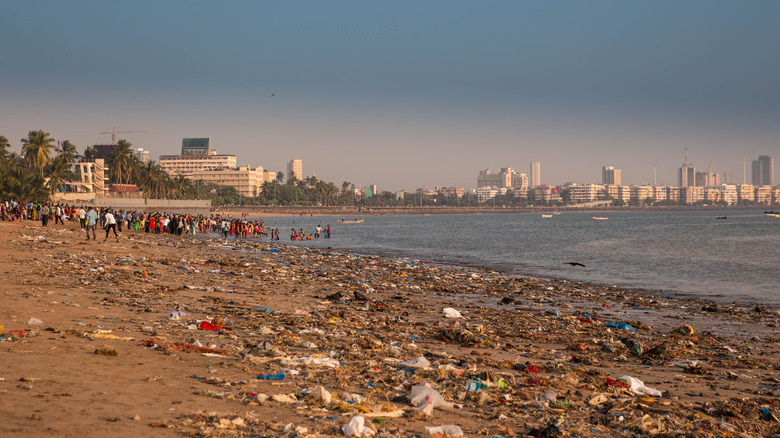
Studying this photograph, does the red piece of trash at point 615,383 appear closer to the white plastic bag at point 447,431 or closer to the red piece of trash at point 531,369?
the red piece of trash at point 531,369

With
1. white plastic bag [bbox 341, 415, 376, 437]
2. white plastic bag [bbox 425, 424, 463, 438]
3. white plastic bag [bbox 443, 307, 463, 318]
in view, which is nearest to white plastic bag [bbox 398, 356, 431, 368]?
white plastic bag [bbox 425, 424, 463, 438]

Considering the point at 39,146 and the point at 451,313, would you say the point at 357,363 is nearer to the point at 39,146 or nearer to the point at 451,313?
the point at 451,313

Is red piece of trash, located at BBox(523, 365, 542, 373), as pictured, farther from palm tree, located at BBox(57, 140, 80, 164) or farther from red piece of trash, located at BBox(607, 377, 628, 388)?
palm tree, located at BBox(57, 140, 80, 164)

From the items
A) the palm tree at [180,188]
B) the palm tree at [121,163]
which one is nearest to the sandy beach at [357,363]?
the palm tree at [121,163]


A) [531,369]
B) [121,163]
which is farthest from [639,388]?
[121,163]

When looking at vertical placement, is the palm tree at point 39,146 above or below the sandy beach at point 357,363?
above

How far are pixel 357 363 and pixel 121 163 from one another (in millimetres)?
117355

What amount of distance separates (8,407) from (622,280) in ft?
76.9

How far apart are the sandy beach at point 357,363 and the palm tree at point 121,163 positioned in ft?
342

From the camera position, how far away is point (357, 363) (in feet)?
26.7

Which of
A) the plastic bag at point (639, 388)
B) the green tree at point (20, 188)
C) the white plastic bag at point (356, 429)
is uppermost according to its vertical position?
the green tree at point (20, 188)

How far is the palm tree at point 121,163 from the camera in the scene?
112m

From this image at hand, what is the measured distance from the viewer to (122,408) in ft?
18.5

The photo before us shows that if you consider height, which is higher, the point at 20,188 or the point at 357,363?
the point at 20,188
